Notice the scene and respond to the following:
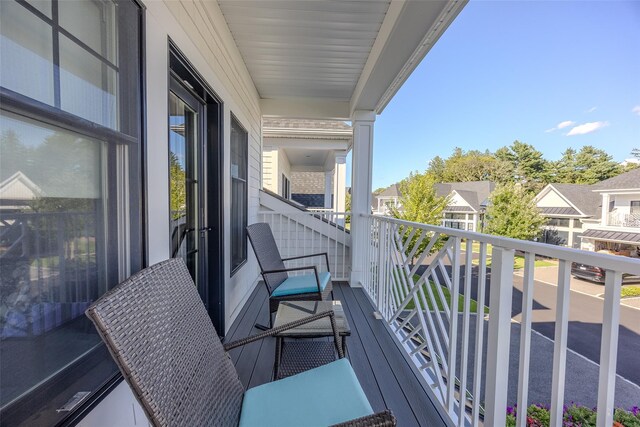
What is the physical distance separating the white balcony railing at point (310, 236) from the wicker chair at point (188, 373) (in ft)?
11.6

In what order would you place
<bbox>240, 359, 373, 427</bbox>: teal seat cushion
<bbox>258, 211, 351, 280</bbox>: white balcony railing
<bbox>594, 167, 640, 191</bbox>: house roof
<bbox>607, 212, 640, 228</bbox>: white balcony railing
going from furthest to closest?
<bbox>594, 167, 640, 191</bbox>: house roof < <bbox>607, 212, 640, 228</bbox>: white balcony railing < <bbox>258, 211, 351, 280</bbox>: white balcony railing < <bbox>240, 359, 373, 427</bbox>: teal seat cushion

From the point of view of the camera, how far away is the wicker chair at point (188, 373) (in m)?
0.81

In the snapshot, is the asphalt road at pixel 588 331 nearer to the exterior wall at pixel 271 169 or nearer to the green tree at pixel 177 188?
the green tree at pixel 177 188

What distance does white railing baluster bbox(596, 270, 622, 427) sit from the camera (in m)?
0.81

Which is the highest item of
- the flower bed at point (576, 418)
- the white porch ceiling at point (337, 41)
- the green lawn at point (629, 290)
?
the white porch ceiling at point (337, 41)

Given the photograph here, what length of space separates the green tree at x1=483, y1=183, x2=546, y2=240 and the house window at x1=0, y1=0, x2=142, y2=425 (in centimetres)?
1661

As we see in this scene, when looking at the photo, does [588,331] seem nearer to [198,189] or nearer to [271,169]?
[271,169]

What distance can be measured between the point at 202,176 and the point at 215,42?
110cm

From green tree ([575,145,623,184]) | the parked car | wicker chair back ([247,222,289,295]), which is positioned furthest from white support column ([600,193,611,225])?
green tree ([575,145,623,184])

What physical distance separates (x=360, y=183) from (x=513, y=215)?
1425 cm

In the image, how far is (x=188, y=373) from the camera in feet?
3.44

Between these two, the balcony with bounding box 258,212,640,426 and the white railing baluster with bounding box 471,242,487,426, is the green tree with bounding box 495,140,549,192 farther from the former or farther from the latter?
the white railing baluster with bounding box 471,242,487,426

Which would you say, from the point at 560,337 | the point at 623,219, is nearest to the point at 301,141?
the point at 560,337

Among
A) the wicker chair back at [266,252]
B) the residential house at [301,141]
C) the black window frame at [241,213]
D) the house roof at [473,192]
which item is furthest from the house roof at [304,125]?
the house roof at [473,192]
